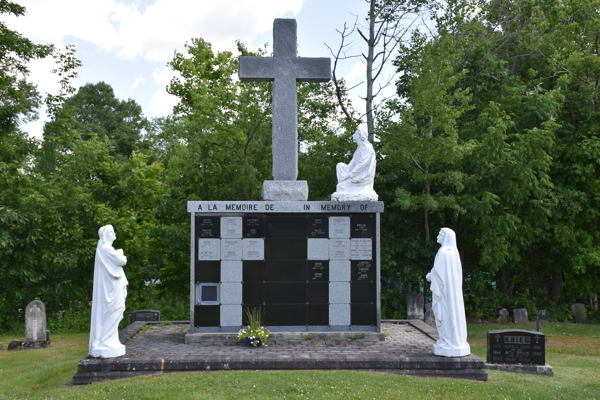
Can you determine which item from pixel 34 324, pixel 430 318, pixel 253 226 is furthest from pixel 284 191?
pixel 34 324

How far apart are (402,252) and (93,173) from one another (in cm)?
1005

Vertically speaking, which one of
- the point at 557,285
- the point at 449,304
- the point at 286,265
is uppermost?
the point at 286,265

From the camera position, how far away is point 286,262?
1077 cm

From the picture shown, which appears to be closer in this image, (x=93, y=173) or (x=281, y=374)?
(x=281, y=374)

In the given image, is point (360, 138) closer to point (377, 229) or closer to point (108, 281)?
point (377, 229)

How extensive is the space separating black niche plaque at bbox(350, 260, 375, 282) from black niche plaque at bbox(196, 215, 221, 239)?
8.50 ft

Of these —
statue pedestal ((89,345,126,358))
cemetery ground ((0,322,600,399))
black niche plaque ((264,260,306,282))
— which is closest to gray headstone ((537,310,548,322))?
cemetery ground ((0,322,600,399))

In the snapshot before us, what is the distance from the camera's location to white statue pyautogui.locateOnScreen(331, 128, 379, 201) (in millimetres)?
10789

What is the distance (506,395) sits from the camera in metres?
7.61

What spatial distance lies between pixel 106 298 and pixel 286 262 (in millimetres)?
3376

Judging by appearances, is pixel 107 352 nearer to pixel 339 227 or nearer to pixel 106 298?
pixel 106 298

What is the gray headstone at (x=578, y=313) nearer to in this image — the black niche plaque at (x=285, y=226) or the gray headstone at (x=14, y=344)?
the black niche plaque at (x=285, y=226)

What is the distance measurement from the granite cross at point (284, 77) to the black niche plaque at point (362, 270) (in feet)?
6.55

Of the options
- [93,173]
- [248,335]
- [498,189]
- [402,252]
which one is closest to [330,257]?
[248,335]
